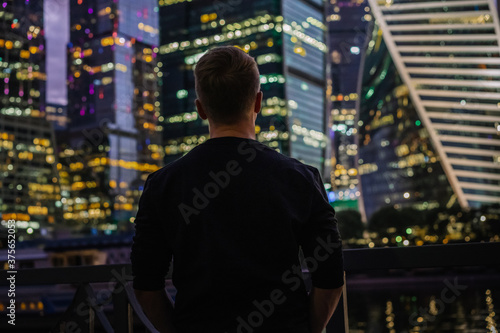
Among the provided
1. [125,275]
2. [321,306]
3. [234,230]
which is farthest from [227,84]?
[125,275]

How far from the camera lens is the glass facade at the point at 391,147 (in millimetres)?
64312

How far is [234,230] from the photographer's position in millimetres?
1420

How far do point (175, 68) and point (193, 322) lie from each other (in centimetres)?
9278

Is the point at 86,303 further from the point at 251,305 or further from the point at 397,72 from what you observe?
the point at 397,72

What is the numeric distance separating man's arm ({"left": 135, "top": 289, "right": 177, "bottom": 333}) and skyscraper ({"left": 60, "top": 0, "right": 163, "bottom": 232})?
98081 millimetres

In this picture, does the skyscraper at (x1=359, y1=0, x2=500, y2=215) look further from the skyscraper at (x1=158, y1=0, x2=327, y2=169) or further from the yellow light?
the yellow light

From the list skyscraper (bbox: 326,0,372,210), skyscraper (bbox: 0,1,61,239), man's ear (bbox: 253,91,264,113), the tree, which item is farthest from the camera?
skyscraper (bbox: 326,0,372,210)

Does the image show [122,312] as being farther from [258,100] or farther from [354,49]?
[354,49]

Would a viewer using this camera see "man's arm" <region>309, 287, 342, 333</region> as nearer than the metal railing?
Answer: Yes

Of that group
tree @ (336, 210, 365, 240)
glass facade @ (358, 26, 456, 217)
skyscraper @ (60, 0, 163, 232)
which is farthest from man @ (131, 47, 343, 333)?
skyscraper @ (60, 0, 163, 232)

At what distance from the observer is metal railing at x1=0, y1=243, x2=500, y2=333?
2.04 metres

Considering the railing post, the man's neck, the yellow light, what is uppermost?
the yellow light

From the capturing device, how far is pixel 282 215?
55.8 inches

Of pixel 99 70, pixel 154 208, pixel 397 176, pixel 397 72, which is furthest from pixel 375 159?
pixel 154 208
